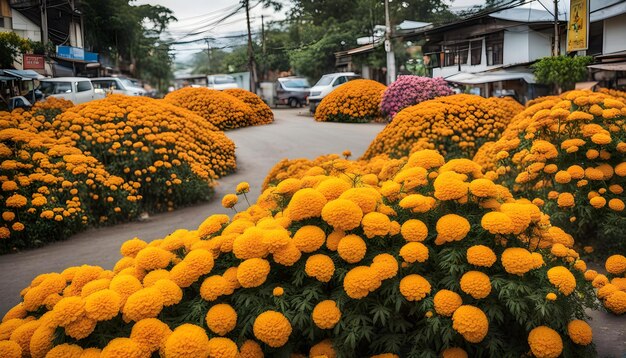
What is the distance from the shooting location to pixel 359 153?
35.4 ft

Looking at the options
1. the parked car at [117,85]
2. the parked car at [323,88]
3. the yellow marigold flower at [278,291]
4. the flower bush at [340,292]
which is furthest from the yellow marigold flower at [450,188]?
the parked car at [323,88]

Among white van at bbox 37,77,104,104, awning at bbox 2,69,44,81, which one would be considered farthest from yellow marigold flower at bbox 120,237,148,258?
white van at bbox 37,77,104,104

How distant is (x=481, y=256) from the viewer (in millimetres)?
2496

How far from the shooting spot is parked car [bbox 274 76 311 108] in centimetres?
2841

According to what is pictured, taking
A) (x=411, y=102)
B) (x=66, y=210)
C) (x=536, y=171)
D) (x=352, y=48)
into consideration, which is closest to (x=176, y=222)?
(x=66, y=210)

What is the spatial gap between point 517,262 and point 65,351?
2142 mm

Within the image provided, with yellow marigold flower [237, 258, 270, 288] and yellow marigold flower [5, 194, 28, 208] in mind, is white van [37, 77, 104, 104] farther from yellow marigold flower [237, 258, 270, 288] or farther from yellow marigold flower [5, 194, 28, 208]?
yellow marigold flower [237, 258, 270, 288]

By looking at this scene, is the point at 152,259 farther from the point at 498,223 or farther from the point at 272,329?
the point at 498,223

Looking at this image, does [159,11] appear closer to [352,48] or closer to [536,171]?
[536,171]

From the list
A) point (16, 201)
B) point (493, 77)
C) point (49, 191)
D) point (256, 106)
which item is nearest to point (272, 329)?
point (16, 201)

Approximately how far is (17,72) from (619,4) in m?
16.5

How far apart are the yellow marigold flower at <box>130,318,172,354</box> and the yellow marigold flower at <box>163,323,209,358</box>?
0.07 meters

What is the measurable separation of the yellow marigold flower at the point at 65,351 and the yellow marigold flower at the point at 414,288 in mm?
1519

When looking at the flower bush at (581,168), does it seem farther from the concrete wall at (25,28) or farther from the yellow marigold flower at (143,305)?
the concrete wall at (25,28)
